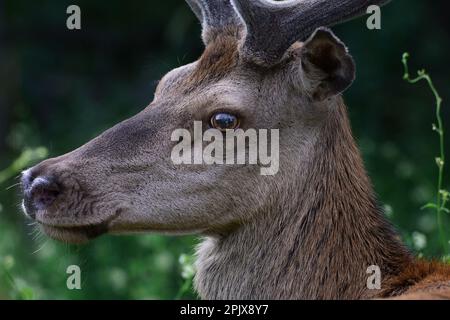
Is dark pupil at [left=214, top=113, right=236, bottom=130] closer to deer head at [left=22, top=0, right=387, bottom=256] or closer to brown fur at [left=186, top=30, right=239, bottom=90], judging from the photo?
deer head at [left=22, top=0, right=387, bottom=256]

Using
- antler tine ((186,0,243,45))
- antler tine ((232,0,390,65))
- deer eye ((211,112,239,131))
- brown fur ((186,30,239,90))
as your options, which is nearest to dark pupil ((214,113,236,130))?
deer eye ((211,112,239,131))

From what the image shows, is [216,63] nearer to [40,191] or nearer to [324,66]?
[324,66]

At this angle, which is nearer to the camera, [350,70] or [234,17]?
[350,70]

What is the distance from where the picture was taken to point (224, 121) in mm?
5270

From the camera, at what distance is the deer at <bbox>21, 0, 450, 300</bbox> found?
518 centimetres

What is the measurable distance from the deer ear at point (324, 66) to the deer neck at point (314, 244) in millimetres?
186

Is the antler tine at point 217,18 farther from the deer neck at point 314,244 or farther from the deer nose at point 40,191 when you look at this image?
the deer nose at point 40,191

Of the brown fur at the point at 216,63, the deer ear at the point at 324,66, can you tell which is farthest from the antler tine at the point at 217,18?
the deer ear at the point at 324,66

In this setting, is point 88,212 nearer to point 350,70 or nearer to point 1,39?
point 350,70

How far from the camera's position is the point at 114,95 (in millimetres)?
14258

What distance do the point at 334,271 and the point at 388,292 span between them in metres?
0.28

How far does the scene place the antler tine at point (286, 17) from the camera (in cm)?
525

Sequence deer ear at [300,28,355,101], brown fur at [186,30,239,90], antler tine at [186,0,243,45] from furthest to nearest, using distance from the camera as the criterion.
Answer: antler tine at [186,0,243,45], brown fur at [186,30,239,90], deer ear at [300,28,355,101]
